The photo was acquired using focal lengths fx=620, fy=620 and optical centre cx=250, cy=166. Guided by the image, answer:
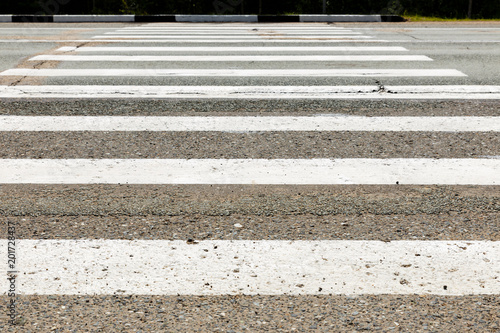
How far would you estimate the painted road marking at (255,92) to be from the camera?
6.50 m

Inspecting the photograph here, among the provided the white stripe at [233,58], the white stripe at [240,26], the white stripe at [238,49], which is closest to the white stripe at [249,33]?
the white stripe at [240,26]

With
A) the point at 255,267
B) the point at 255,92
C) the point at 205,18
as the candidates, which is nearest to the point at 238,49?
the point at 255,92

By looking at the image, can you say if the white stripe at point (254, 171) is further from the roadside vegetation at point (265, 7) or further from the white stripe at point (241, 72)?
the roadside vegetation at point (265, 7)

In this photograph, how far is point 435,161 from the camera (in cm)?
452

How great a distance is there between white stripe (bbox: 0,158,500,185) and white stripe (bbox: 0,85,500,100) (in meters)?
2.09

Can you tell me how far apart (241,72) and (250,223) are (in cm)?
461

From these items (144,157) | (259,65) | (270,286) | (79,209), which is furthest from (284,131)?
(259,65)

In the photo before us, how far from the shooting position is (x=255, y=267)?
3000 mm

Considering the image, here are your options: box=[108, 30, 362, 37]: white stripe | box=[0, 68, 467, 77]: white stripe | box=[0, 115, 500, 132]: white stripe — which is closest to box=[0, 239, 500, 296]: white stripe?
box=[0, 115, 500, 132]: white stripe

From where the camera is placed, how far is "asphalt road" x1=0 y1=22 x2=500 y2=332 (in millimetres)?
2629

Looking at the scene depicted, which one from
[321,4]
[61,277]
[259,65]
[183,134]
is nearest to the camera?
[61,277]

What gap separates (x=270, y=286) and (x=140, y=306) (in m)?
0.59

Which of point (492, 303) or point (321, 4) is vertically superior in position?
point (321, 4)

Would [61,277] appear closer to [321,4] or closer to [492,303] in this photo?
[492,303]
